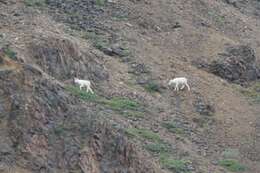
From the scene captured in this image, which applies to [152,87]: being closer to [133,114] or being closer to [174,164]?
[133,114]

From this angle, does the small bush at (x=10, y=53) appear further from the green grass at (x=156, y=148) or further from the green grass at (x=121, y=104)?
the green grass at (x=156, y=148)

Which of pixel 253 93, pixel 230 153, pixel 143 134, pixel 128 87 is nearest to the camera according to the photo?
pixel 143 134

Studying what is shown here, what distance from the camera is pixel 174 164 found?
59.3ft

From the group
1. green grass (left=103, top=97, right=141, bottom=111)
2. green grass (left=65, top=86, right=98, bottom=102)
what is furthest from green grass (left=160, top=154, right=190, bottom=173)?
green grass (left=65, top=86, right=98, bottom=102)

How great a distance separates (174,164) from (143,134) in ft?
4.72

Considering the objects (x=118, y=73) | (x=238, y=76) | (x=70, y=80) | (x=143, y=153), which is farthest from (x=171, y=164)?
(x=238, y=76)

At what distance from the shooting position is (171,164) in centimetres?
1802

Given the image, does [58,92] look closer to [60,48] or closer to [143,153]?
[143,153]

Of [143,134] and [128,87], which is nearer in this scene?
[143,134]

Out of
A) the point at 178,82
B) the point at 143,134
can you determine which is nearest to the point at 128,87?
the point at 178,82

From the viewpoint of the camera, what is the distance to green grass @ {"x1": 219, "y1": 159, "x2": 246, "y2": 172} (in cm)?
1930

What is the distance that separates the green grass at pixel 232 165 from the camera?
→ 63.3ft

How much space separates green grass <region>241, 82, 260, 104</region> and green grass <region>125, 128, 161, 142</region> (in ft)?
20.8

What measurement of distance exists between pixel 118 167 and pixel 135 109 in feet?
17.4
